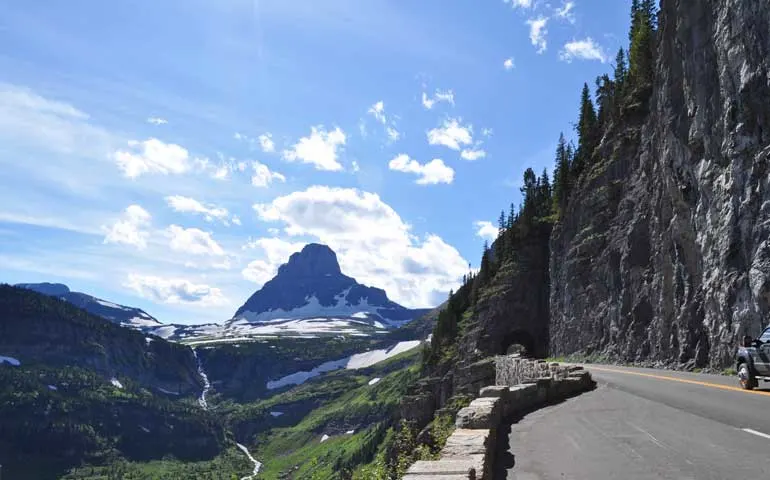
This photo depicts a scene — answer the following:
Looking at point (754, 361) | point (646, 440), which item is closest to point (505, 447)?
point (646, 440)

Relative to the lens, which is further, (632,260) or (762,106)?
(632,260)

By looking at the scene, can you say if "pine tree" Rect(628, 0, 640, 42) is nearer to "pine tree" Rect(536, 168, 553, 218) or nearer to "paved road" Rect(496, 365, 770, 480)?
"pine tree" Rect(536, 168, 553, 218)

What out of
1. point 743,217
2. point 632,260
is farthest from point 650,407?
point 632,260

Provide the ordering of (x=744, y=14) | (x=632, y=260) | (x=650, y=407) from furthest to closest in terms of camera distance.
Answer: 1. (x=632, y=260)
2. (x=744, y=14)
3. (x=650, y=407)

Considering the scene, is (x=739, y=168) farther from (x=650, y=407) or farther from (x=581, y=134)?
(x=581, y=134)

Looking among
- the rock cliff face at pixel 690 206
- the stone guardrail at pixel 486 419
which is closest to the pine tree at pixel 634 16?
the rock cliff face at pixel 690 206

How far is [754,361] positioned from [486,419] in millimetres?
12290

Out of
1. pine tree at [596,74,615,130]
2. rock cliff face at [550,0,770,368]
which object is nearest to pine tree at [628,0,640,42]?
pine tree at [596,74,615,130]

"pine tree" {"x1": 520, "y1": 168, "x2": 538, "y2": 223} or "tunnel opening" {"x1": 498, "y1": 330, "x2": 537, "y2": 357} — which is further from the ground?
"pine tree" {"x1": 520, "y1": 168, "x2": 538, "y2": 223}

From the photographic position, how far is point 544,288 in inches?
3548

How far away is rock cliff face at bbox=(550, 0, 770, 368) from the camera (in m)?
28.1

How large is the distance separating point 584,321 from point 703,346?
2809 cm

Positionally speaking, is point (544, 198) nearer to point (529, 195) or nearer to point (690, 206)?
point (529, 195)

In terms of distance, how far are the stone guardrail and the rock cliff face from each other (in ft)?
36.8
